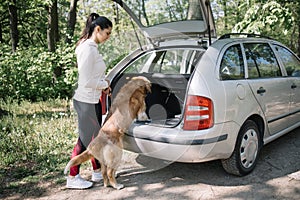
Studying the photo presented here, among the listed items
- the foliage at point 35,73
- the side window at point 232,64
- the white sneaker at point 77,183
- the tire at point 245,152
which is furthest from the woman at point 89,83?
the foliage at point 35,73

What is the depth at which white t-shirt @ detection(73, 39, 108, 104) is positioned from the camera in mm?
2834

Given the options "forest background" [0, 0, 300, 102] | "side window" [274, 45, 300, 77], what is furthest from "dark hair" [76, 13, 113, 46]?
"forest background" [0, 0, 300, 102]

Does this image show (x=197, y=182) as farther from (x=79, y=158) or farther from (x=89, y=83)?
(x=89, y=83)

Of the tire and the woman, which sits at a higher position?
the woman

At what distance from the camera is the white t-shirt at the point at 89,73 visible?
2.83 m

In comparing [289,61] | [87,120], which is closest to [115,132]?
[87,120]

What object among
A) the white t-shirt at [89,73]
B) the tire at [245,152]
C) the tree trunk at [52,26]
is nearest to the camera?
the white t-shirt at [89,73]

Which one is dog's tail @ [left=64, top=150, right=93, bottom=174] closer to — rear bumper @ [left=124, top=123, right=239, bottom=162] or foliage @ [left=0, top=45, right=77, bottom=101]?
rear bumper @ [left=124, top=123, right=239, bottom=162]

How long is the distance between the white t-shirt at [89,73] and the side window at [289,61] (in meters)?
2.55

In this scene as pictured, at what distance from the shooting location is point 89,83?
9.43 ft

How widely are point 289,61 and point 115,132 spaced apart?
284cm

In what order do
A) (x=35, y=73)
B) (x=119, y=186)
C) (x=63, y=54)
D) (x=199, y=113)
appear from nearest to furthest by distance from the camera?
(x=199, y=113)
(x=119, y=186)
(x=63, y=54)
(x=35, y=73)

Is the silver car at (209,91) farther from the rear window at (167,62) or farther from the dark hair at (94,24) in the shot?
the dark hair at (94,24)

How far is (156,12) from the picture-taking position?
12.2 feet
